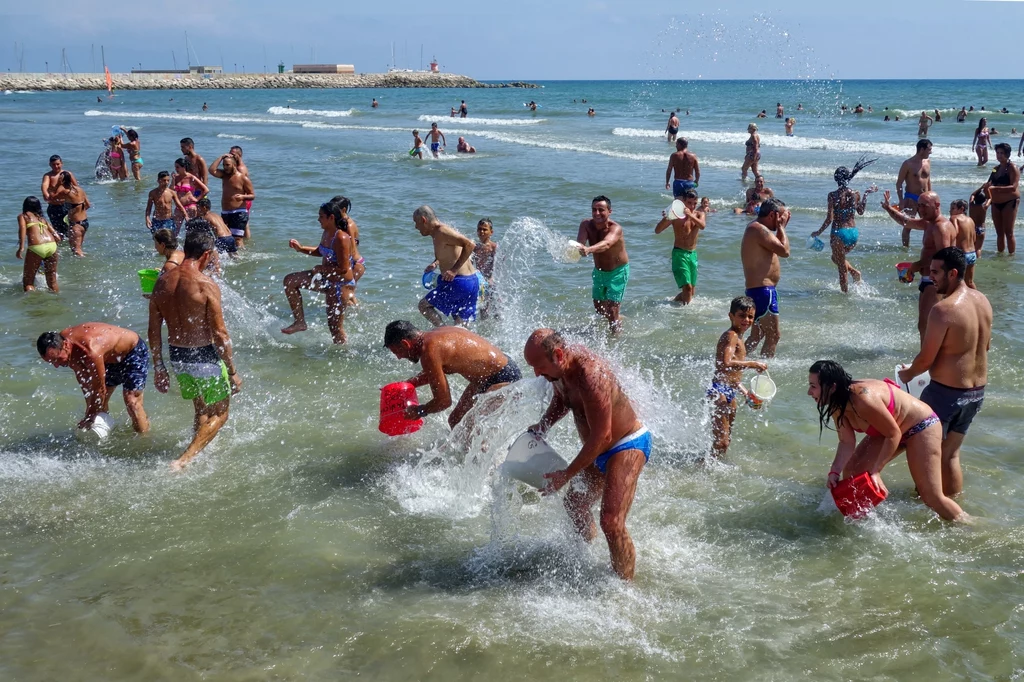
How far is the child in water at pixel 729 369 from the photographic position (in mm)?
5906

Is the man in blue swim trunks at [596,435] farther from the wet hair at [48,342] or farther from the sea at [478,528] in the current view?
the wet hair at [48,342]

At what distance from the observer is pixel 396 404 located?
231 inches

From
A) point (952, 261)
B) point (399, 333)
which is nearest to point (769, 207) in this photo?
point (952, 261)

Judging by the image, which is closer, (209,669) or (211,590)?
(209,669)

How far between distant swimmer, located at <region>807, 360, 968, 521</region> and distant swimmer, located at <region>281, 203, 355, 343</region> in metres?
5.13

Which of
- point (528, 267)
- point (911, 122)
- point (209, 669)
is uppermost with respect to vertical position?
point (911, 122)

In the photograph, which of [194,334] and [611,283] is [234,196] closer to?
[611,283]

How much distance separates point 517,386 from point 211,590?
2240 millimetres

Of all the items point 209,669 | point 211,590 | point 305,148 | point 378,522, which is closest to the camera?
point 209,669

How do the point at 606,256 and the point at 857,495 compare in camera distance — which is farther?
the point at 606,256

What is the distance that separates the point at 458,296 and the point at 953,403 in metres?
4.67

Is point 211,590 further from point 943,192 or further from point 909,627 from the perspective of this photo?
point 943,192

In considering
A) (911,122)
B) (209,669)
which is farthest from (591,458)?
(911,122)

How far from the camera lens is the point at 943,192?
1886 cm
